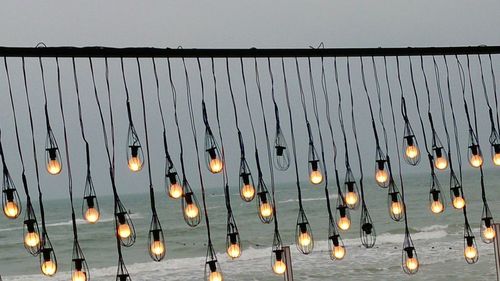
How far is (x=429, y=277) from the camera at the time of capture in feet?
46.2

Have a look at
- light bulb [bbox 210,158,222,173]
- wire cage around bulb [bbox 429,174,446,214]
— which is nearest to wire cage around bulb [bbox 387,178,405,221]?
wire cage around bulb [bbox 429,174,446,214]

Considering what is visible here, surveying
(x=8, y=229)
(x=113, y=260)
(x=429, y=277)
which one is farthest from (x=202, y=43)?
(x=8, y=229)

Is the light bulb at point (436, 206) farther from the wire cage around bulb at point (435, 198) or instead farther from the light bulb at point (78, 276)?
the light bulb at point (78, 276)

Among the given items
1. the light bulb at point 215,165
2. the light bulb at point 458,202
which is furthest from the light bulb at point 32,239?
the light bulb at point 458,202

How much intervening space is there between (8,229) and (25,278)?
916 cm

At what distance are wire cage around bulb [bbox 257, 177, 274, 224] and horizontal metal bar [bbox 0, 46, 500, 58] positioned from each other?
0.78 m

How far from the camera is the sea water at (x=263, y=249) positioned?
15573 millimetres

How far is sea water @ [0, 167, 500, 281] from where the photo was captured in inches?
613

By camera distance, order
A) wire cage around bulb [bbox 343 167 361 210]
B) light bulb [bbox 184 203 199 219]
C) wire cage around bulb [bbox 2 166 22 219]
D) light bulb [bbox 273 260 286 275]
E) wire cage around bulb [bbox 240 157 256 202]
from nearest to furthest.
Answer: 1. wire cage around bulb [bbox 2 166 22 219]
2. light bulb [bbox 184 203 199 219]
3. wire cage around bulb [bbox 240 157 256 202]
4. light bulb [bbox 273 260 286 275]
5. wire cage around bulb [bbox 343 167 361 210]

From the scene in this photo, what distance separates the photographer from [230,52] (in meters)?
4.95

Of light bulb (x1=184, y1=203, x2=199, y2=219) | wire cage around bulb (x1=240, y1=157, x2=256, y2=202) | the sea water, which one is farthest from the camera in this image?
the sea water

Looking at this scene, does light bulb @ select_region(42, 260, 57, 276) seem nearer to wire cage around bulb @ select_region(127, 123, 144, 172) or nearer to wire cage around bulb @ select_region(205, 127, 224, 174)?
wire cage around bulb @ select_region(127, 123, 144, 172)

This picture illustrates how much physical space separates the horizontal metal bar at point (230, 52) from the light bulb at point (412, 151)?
23.9 inches

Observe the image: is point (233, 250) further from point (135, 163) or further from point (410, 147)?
point (410, 147)
